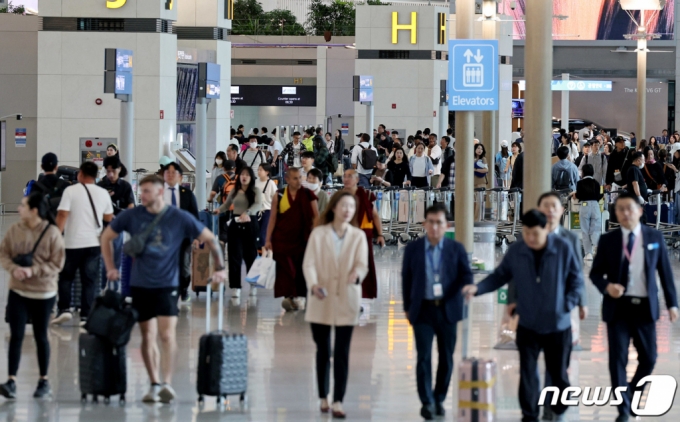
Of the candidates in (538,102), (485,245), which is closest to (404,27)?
(485,245)

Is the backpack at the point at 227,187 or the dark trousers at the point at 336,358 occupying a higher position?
the backpack at the point at 227,187

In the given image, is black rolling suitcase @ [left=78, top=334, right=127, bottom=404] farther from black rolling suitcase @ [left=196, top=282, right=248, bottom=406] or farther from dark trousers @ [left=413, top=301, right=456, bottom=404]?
dark trousers @ [left=413, top=301, right=456, bottom=404]

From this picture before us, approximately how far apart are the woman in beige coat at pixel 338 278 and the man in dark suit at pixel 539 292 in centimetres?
81

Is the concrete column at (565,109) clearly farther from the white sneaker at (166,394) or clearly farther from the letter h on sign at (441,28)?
the white sneaker at (166,394)

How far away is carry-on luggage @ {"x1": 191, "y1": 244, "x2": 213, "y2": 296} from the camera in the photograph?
1334 centimetres

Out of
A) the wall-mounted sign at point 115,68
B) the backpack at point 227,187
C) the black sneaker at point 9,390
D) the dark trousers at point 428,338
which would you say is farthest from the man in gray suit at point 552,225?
the wall-mounted sign at point 115,68

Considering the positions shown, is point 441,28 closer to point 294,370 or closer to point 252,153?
point 252,153

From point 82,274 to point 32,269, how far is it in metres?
3.30

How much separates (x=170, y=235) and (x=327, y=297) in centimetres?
126

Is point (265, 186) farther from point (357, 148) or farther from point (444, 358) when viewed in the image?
point (357, 148)

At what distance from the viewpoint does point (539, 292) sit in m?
7.44

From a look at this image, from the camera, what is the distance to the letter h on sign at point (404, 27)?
39.6m

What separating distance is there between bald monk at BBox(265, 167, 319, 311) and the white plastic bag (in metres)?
0.56

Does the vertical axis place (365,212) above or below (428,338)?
above
